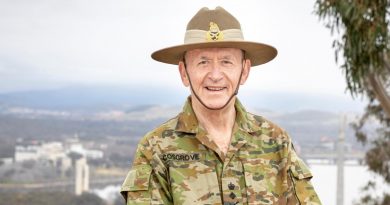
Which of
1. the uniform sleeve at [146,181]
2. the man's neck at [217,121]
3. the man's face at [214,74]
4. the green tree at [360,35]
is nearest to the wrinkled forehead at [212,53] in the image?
the man's face at [214,74]

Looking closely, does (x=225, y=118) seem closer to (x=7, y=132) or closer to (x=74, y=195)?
(x=74, y=195)

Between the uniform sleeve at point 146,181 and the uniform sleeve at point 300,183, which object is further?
the uniform sleeve at point 300,183

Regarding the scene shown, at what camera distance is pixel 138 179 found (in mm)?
2570

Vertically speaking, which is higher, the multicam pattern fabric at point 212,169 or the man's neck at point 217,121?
the man's neck at point 217,121

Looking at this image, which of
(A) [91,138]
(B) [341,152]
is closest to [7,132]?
(A) [91,138]

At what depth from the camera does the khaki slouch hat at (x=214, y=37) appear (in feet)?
8.59

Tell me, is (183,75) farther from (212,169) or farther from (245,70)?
(212,169)

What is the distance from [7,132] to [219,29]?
5824cm

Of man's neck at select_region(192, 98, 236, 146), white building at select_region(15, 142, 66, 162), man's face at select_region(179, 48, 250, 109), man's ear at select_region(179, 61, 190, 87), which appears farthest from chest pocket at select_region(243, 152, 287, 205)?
white building at select_region(15, 142, 66, 162)

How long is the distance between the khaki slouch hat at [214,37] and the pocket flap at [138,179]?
0.41 m

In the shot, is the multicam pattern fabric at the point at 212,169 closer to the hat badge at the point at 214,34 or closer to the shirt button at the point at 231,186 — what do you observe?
the shirt button at the point at 231,186

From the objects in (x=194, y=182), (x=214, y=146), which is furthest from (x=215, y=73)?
(x=194, y=182)

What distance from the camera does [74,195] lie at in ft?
138

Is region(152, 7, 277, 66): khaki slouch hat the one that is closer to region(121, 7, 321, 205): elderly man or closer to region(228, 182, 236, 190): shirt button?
region(121, 7, 321, 205): elderly man
